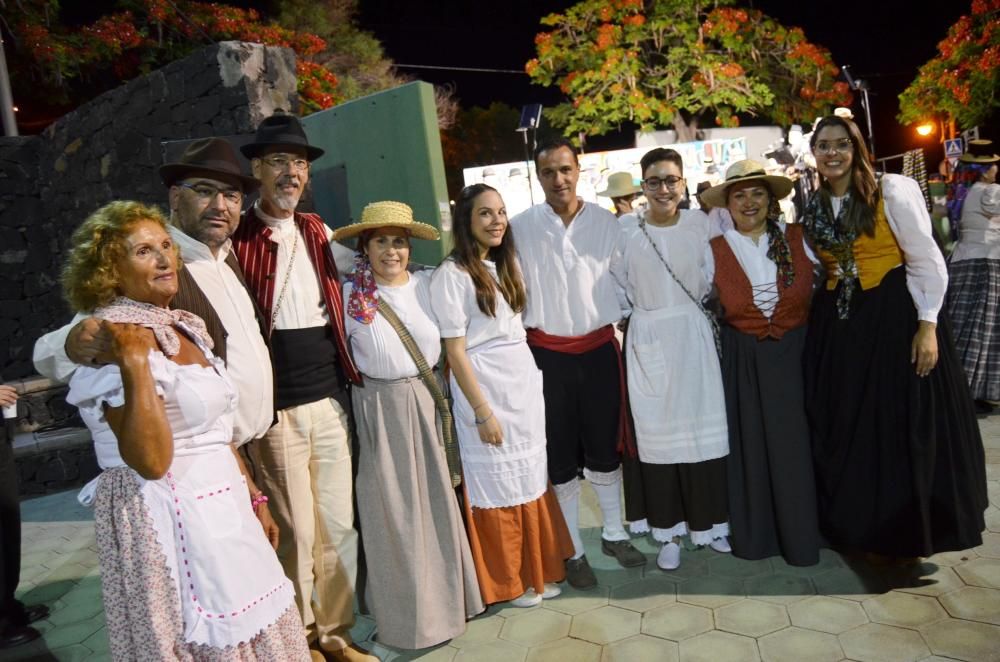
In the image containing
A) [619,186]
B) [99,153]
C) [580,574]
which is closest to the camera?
[580,574]

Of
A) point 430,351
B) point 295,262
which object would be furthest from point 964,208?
point 295,262

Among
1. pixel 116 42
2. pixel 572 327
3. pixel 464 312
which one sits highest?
pixel 116 42

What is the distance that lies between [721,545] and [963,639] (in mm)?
1159

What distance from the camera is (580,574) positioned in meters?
3.42

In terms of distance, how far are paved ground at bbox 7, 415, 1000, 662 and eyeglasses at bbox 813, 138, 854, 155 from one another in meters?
1.99

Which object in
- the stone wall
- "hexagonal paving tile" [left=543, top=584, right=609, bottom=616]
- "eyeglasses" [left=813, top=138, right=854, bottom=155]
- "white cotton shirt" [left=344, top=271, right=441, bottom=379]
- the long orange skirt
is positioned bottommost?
"hexagonal paving tile" [left=543, top=584, right=609, bottom=616]

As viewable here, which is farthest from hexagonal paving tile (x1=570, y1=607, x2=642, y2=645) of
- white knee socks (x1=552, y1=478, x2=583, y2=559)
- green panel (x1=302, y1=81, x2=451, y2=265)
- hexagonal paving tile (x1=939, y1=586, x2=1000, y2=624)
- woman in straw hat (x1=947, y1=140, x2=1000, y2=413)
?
woman in straw hat (x1=947, y1=140, x2=1000, y2=413)

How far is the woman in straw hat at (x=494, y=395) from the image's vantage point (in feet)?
10.2

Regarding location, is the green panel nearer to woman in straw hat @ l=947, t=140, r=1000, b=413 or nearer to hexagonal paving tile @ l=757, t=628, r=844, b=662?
hexagonal paving tile @ l=757, t=628, r=844, b=662

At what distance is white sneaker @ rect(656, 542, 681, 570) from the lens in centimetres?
351

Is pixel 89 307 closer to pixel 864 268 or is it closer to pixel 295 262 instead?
pixel 295 262

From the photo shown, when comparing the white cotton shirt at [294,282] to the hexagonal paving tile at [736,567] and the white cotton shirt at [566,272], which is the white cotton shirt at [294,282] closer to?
the white cotton shirt at [566,272]

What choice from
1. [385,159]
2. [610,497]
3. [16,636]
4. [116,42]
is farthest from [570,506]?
[116,42]

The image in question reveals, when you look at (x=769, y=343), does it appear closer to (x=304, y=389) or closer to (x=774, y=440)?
(x=774, y=440)
